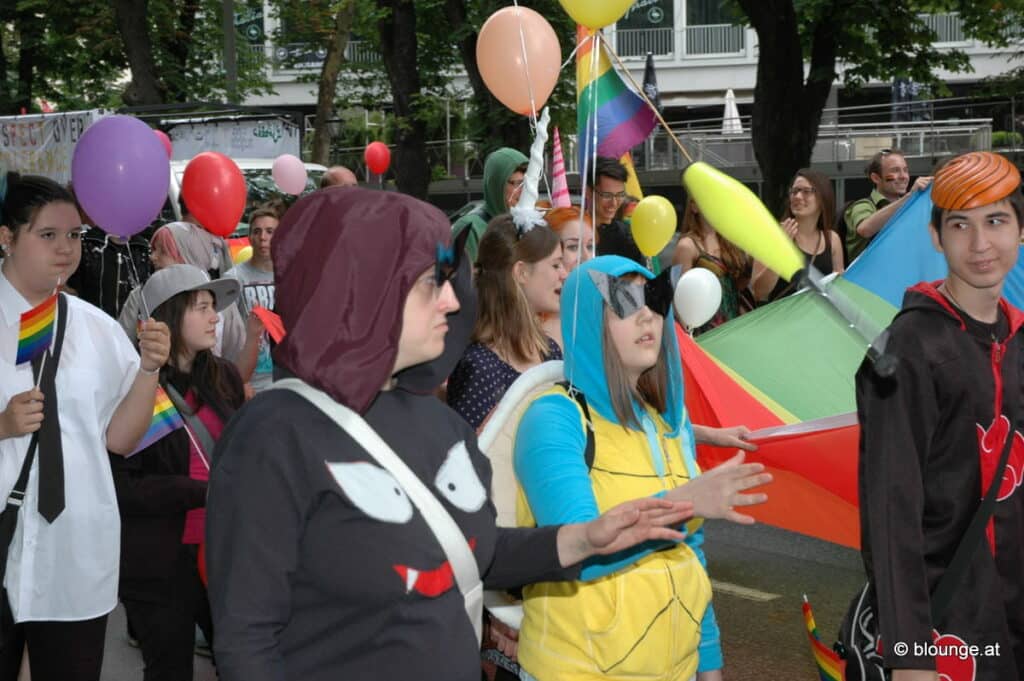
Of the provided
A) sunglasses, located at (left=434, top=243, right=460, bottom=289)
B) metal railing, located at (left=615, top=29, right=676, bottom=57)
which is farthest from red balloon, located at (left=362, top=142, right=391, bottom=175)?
metal railing, located at (left=615, top=29, right=676, bottom=57)

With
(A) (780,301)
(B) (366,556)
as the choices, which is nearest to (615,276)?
(B) (366,556)

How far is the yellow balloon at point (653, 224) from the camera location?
6703 millimetres

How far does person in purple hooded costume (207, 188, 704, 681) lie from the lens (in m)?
2.30

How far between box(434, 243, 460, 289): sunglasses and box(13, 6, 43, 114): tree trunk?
26.7m

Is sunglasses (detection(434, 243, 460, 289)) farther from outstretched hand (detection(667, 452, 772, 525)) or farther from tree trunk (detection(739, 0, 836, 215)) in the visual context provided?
tree trunk (detection(739, 0, 836, 215))

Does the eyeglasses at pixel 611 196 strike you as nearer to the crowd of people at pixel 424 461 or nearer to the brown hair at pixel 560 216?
the brown hair at pixel 560 216

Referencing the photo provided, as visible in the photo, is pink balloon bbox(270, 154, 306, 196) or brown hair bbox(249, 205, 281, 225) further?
pink balloon bbox(270, 154, 306, 196)

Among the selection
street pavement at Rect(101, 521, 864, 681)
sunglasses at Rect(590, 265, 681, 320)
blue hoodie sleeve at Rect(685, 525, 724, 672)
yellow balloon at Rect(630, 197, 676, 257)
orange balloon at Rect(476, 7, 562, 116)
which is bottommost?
street pavement at Rect(101, 521, 864, 681)

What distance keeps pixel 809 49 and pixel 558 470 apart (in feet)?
51.2

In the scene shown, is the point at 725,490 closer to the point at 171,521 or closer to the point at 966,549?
the point at 966,549

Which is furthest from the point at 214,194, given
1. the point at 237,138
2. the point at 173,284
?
the point at 237,138

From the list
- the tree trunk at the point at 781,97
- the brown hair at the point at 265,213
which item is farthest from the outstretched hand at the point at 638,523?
the tree trunk at the point at 781,97

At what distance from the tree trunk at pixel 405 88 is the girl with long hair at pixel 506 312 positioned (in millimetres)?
15478

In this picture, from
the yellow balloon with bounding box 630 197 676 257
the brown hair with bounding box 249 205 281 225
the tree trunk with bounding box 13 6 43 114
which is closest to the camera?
the yellow balloon with bounding box 630 197 676 257
